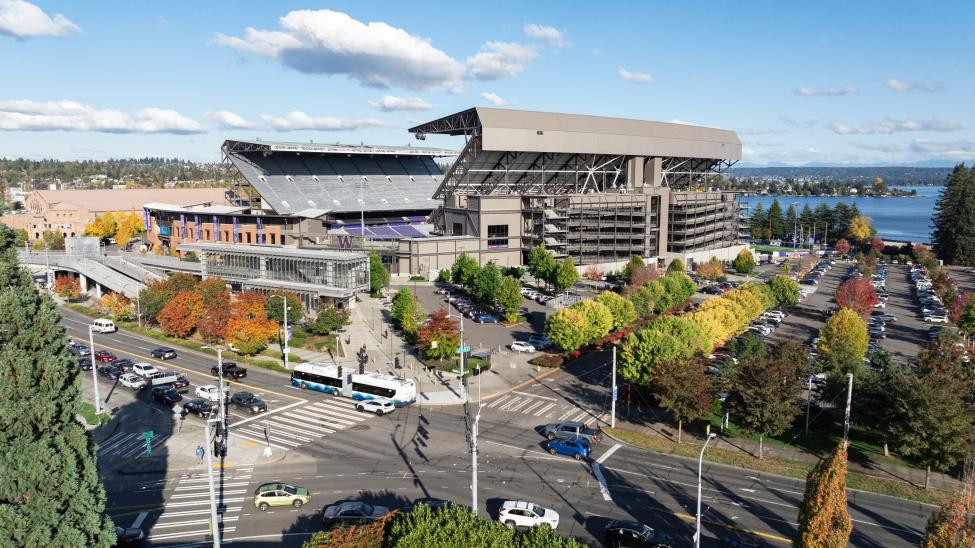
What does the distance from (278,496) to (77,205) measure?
494ft

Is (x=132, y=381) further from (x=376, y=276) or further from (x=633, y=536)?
(x=633, y=536)

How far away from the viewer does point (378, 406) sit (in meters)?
47.6

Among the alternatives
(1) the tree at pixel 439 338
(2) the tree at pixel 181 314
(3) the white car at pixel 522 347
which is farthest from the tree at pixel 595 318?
(2) the tree at pixel 181 314

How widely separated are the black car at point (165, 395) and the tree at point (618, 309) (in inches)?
1573

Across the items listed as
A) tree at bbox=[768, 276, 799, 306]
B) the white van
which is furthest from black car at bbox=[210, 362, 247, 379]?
tree at bbox=[768, 276, 799, 306]

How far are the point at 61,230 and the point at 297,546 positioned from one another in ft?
479

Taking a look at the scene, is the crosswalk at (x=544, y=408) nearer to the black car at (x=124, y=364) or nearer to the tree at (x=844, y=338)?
the tree at (x=844, y=338)

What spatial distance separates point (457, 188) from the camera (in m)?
110

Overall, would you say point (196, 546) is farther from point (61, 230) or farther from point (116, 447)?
point (61, 230)

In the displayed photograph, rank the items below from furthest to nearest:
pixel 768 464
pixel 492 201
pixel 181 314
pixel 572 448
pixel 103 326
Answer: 1. pixel 492 201
2. pixel 103 326
3. pixel 181 314
4. pixel 572 448
5. pixel 768 464

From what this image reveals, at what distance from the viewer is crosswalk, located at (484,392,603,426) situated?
47.5m

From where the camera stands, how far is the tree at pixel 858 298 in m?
73.2

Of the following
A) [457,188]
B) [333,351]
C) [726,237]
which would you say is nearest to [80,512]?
[333,351]

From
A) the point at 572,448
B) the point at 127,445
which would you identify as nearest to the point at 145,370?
the point at 127,445
